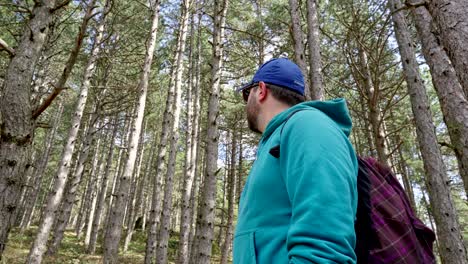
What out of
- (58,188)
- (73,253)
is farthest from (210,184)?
(73,253)

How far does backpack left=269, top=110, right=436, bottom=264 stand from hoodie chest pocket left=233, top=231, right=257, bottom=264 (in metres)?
0.35

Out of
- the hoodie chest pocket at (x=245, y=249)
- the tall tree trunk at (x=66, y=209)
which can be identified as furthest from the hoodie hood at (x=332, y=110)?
the tall tree trunk at (x=66, y=209)

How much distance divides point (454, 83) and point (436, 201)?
2.10 meters

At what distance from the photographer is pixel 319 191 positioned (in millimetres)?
1043

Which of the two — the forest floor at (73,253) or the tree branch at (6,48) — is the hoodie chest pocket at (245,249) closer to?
the tree branch at (6,48)

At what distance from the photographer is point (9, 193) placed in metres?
2.99

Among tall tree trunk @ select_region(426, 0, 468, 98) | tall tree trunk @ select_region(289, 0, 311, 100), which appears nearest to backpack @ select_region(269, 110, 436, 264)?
tall tree trunk @ select_region(426, 0, 468, 98)

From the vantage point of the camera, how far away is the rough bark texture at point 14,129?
2984 mm

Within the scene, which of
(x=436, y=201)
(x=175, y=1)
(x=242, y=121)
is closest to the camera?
(x=436, y=201)

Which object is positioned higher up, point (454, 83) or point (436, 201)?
point (454, 83)

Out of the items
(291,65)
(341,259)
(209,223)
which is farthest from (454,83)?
(209,223)

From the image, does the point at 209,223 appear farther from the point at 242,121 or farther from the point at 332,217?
the point at 242,121

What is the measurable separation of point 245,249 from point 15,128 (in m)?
2.86

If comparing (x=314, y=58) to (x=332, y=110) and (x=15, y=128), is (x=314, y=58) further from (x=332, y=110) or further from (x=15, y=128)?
(x=332, y=110)
